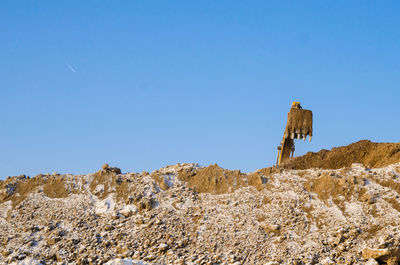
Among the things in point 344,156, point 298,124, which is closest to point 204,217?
point 298,124

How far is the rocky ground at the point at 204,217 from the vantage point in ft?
48.9

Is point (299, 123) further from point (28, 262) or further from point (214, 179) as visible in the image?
point (28, 262)

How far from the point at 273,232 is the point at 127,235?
4.81 metres

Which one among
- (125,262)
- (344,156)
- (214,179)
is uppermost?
(344,156)

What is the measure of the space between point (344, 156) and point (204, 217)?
11.7 meters

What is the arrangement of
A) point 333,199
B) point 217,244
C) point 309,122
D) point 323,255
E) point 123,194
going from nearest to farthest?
point 323,255 → point 217,244 → point 333,199 → point 123,194 → point 309,122

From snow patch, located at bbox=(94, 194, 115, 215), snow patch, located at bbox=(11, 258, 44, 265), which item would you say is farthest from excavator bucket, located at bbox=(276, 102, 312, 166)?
snow patch, located at bbox=(11, 258, 44, 265)

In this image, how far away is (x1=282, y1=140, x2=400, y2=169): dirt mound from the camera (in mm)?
24234

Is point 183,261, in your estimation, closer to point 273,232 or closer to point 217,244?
point 217,244

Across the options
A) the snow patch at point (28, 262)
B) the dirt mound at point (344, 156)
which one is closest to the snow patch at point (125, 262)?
the snow patch at point (28, 262)

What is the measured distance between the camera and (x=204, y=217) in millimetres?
16922

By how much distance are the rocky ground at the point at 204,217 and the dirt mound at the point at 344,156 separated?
5.22 m

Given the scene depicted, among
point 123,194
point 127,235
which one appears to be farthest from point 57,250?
point 123,194

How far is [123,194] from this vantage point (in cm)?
1869
